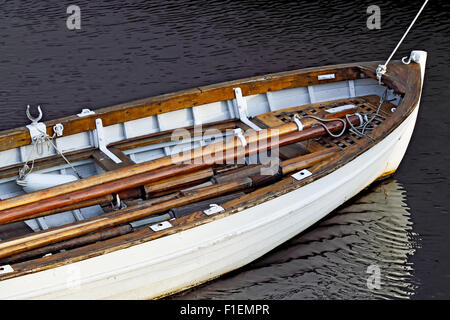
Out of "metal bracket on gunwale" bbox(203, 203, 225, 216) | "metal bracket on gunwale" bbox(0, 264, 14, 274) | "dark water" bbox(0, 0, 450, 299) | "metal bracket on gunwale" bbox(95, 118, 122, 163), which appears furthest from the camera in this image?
"metal bracket on gunwale" bbox(95, 118, 122, 163)

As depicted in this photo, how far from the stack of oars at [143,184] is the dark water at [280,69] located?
1.13m

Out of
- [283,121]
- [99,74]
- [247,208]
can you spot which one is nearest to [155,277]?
[247,208]

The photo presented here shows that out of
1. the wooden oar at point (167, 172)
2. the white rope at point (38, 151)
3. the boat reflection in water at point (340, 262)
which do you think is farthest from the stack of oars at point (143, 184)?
the boat reflection in water at point (340, 262)

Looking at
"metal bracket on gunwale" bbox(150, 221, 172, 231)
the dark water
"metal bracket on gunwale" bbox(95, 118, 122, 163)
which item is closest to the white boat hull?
"metal bracket on gunwale" bbox(150, 221, 172, 231)

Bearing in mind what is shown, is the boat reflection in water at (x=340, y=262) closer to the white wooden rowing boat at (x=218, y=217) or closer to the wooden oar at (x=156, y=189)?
the white wooden rowing boat at (x=218, y=217)

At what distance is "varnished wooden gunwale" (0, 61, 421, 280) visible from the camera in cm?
645

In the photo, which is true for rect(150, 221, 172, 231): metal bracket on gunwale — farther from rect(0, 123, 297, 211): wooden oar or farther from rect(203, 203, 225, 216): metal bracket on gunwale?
rect(0, 123, 297, 211): wooden oar

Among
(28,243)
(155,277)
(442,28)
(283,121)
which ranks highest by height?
(442,28)

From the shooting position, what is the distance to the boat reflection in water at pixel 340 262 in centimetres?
804

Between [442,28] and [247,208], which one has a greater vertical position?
[442,28]

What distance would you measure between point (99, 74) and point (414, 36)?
7.67 metres

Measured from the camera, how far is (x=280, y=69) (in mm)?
14875

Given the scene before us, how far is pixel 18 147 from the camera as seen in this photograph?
8445 millimetres

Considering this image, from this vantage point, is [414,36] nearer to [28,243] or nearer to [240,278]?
[240,278]
